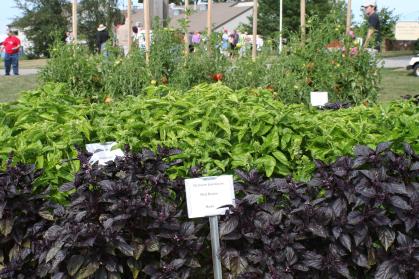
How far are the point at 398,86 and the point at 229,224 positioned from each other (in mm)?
11878

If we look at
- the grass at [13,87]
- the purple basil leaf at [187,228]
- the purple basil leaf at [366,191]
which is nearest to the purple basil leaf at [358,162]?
the purple basil leaf at [366,191]

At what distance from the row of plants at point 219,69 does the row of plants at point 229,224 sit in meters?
3.20

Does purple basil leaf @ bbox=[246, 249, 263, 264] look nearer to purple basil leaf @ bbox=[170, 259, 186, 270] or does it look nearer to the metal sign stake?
the metal sign stake

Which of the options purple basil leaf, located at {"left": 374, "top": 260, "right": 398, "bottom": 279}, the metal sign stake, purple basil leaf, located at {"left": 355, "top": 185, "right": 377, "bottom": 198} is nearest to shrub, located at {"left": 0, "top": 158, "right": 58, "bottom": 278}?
the metal sign stake

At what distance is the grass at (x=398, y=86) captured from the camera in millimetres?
11470

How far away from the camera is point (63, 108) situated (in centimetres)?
366

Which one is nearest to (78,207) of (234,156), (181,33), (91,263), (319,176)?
(91,263)

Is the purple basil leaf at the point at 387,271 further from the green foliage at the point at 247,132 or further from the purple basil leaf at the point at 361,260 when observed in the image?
the green foliage at the point at 247,132

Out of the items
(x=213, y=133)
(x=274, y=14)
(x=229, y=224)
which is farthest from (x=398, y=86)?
(x=274, y=14)

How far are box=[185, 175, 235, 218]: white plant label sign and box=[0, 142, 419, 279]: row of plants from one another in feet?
0.22

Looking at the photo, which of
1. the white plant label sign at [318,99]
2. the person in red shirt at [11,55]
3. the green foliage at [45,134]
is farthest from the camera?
the person in red shirt at [11,55]

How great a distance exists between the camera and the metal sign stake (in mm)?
2602

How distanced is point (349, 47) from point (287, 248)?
4.62 meters

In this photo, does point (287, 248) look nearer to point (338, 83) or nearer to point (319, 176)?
point (319, 176)
